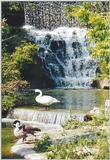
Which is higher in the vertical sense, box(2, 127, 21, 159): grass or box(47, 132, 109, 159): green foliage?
box(47, 132, 109, 159): green foliage

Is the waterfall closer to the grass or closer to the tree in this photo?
the grass

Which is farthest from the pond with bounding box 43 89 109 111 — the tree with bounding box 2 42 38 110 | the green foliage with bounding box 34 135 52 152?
the green foliage with bounding box 34 135 52 152

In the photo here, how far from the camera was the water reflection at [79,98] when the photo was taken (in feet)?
26.6

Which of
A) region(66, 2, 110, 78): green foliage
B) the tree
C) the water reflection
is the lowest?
the water reflection

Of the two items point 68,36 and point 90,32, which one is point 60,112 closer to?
point 90,32

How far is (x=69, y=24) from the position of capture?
11.7 meters

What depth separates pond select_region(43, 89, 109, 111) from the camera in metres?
8.10

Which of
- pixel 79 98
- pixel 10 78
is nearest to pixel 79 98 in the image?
pixel 79 98

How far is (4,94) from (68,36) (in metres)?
5.80

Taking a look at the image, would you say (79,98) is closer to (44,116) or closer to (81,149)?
(44,116)

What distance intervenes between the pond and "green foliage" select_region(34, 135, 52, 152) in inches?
87.0

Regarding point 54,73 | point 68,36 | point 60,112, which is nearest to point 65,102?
point 60,112

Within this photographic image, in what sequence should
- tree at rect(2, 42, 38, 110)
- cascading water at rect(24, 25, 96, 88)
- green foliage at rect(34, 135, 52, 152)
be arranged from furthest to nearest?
cascading water at rect(24, 25, 96, 88), tree at rect(2, 42, 38, 110), green foliage at rect(34, 135, 52, 152)

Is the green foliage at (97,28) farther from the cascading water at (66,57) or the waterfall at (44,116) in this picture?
the cascading water at (66,57)
